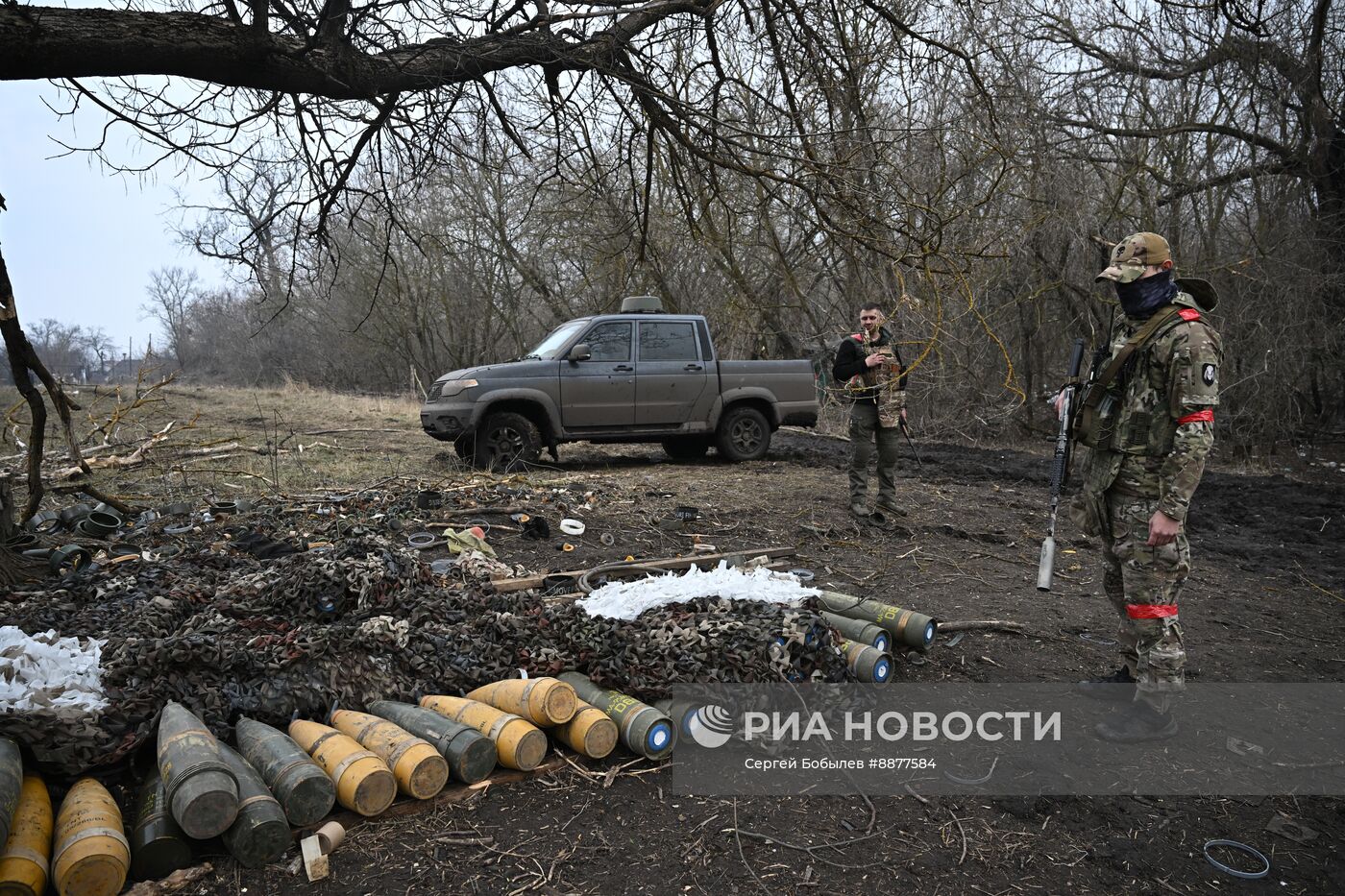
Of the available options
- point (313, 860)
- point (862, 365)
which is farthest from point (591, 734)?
point (862, 365)

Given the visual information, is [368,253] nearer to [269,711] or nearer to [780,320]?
[780,320]

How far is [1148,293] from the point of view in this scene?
151 inches

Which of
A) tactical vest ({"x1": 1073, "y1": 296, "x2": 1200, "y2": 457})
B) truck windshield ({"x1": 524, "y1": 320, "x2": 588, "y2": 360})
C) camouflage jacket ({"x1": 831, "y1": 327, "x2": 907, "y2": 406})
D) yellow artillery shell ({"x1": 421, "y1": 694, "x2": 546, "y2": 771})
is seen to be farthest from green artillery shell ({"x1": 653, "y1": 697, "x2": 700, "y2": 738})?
truck windshield ({"x1": 524, "y1": 320, "x2": 588, "y2": 360})

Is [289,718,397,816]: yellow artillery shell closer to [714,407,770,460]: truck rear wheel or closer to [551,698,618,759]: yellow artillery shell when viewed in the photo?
[551,698,618,759]: yellow artillery shell

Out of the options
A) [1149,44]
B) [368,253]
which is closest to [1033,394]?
[1149,44]

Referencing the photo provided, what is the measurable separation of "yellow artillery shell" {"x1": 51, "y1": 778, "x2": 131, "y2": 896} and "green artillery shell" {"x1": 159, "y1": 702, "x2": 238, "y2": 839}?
0.16 m

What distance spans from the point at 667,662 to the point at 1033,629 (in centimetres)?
261

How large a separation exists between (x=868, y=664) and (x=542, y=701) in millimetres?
1551

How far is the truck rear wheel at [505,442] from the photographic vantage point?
10078 mm

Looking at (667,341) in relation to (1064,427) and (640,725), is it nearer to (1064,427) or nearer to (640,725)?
(1064,427)

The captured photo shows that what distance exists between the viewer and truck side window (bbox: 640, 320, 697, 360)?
36.5ft

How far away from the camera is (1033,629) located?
5.10 metres

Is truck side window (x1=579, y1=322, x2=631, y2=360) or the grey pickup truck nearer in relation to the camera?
the grey pickup truck

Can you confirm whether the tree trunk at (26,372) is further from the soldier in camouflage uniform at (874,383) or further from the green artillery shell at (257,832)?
the soldier in camouflage uniform at (874,383)
